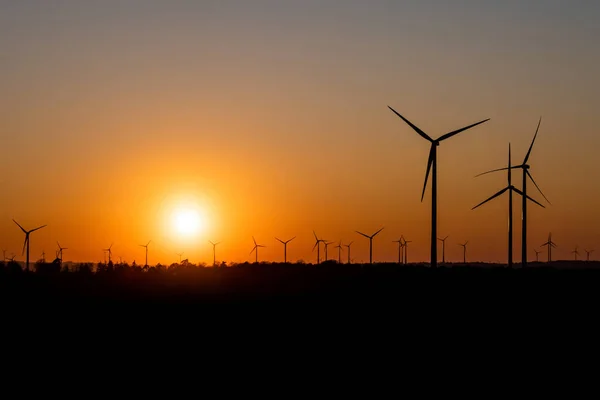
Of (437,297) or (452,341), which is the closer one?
(452,341)

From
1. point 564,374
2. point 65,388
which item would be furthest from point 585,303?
point 65,388

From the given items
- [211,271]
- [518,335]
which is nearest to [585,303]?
[518,335]

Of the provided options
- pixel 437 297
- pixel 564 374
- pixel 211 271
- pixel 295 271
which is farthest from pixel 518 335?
pixel 211 271

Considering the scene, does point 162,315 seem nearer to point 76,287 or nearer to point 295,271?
point 76,287

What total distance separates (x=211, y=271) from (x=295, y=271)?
37.1 ft

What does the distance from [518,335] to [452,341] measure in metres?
3.89

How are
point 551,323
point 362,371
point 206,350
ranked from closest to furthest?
point 362,371
point 206,350
point 551,323

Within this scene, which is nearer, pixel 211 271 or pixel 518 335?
pixel 518 335

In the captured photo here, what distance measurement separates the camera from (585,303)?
68.2 m

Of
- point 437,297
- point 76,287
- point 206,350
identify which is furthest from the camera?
point 76,287

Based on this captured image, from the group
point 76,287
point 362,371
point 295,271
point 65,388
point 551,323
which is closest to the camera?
point 65,388

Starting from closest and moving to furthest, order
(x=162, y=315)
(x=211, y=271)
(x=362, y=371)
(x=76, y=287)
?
(x=362, y=371)
(x=162, y=315)
(x=76, y=287)
(x=211, y=271)

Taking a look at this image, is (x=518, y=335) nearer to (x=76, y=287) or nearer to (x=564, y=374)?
(x=564, y=374)

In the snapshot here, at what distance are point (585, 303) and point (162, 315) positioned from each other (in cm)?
2604
